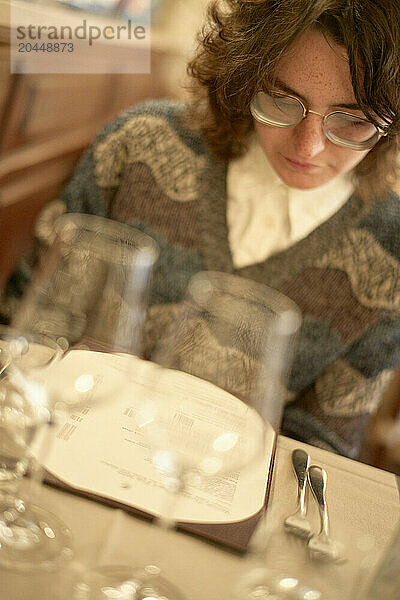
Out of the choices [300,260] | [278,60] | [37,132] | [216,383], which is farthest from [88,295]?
[37,132]

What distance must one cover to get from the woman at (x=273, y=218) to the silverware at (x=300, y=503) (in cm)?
47

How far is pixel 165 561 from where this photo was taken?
59 cm

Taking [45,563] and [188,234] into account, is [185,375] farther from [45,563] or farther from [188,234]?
[188,234]

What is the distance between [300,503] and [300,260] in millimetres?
619

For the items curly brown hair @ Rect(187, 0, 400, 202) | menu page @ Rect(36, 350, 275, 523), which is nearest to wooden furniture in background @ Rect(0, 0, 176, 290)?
curly brown hair @ Rect(187, 0, 400, 202)

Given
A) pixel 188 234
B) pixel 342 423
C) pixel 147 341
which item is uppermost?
pixel 188 234

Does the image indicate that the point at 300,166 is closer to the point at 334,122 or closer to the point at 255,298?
the point at 334,122

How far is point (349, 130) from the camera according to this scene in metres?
0.99

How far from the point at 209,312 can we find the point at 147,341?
558 millimetres

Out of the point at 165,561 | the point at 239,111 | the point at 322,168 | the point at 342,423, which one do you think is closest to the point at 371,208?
the point at 322,168

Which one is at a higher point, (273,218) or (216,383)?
(216,383)

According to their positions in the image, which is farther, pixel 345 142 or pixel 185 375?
pixel 345 142

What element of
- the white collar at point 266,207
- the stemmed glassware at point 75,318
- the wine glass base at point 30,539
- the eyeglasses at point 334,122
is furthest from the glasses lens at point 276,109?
the wine glass base at point 30,539

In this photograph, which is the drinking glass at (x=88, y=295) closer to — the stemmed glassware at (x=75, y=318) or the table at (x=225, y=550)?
the stemmed glassware at (x=75, y=318)
